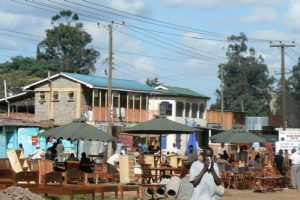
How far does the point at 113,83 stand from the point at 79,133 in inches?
1384

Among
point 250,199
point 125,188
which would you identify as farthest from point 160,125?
point 125,188

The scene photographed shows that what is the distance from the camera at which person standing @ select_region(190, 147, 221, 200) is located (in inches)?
474

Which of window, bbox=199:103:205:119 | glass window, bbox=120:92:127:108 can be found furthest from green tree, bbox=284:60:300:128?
glass window, bbox=120:92:127:108

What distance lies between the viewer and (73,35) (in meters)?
83.9

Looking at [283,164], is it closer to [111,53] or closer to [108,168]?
[108,168]

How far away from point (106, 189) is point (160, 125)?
23.8ft

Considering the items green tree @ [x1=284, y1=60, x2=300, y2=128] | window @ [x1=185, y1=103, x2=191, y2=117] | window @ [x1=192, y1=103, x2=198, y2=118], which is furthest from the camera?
green tree @ [x1=284, y1=60, x2=300, y2=128]

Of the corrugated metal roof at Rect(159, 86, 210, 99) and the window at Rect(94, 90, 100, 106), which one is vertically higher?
the corrugated metal roof at Rect(159, 86, 210, 99)

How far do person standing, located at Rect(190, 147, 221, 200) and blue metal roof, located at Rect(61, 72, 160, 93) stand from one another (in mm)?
43968

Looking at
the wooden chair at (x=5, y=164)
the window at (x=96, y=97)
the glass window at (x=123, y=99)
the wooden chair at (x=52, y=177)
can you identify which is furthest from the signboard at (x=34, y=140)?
the wooden chair at (x=52, y=177)

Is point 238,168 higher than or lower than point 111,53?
lower

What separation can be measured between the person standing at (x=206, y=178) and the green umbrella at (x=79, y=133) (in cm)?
1216

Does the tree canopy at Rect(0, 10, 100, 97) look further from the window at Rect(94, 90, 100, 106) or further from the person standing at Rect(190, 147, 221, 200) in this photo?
the person standing at Rect(190, 147, 221, 200)

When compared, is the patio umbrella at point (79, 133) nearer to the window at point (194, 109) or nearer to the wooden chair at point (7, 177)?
the wooden chair at point (7, 177)
